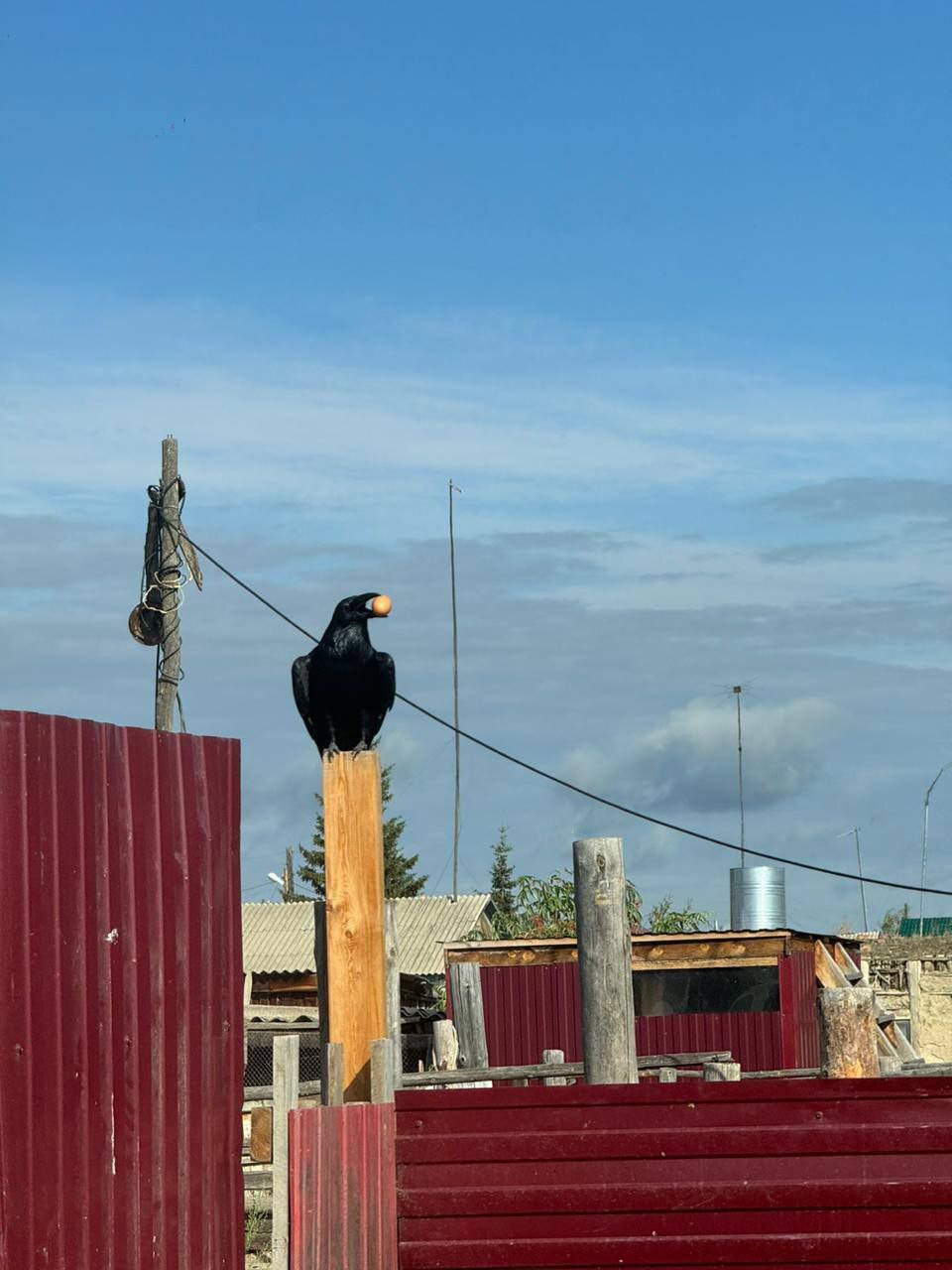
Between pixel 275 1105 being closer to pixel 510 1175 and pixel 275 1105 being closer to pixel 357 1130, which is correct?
pixel 357 1130

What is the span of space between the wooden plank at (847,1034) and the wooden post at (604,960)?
1.69 m

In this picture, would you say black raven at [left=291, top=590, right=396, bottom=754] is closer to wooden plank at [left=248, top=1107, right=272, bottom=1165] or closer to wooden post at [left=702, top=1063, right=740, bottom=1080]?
wooden post at [left=702, top=1063, right=740, bottom=1080]

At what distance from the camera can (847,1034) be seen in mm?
8328

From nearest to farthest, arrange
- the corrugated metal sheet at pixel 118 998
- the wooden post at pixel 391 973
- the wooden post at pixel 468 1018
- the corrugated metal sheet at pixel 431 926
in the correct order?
the corrugated metal sheet at pixel 118 998
the wooden post at pixel 391 973
the wooden post at pixel 468 1018
the corrugated metal sheet at pixel 431 926

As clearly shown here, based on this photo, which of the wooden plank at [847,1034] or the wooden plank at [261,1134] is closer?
the wooden plank at [847,1034]

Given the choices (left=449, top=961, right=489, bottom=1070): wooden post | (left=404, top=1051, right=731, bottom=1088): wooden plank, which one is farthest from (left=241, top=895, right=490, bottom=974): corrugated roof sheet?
(left=404, top=1051, right=731, bottom=1088): wooden plank

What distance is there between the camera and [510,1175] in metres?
6.20

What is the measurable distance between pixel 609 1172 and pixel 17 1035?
7.20 feet

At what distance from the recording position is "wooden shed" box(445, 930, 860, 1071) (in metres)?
19.3

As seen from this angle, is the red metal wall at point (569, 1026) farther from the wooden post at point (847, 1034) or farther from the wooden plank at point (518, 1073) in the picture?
the wooden post at point (847, 1034)

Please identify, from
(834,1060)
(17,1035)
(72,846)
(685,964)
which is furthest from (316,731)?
(685,964)

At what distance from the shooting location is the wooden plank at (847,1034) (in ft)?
27.2

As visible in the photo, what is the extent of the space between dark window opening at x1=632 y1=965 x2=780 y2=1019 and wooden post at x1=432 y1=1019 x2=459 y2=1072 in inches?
222

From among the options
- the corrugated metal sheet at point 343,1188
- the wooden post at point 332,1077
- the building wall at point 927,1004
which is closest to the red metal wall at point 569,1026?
the building wall at point 927,1004
